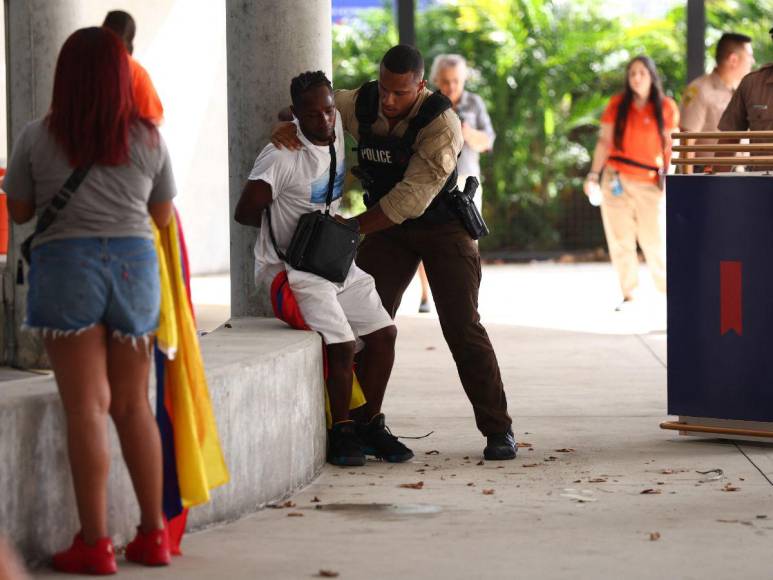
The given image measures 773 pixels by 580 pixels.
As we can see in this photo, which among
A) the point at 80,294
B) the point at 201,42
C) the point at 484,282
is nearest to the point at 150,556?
the point at 80,294

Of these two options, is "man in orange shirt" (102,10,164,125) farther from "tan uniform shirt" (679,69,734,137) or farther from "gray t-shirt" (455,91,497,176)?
"tan uniform shirt" (679,69,734,137)

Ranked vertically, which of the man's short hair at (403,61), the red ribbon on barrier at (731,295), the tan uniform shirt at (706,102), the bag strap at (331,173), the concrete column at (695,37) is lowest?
the red ribbon on barrier at (731,295)

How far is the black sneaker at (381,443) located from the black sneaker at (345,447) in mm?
138

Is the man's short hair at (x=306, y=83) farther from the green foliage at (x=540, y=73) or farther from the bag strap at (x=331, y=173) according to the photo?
the green foliage at (x=540, y=73)

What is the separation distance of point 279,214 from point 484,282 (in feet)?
29.2

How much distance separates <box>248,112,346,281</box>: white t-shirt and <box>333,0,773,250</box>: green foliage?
11238mm

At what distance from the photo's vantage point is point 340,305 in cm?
637

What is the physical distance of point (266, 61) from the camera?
23.1 ft

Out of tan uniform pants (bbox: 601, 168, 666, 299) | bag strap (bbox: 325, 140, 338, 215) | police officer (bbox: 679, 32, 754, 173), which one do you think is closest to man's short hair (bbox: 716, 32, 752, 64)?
police officer (bbox: 679, 32, 754, 173)

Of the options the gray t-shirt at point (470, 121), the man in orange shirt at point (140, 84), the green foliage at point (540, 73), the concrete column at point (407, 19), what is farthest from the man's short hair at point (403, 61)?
the green foliage at point (540, 73)

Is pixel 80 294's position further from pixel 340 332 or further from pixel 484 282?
pixel 484 282

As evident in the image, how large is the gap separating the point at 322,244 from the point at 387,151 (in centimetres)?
55

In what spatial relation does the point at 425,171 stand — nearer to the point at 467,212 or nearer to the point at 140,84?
the point at 467,212

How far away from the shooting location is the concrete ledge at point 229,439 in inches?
181
